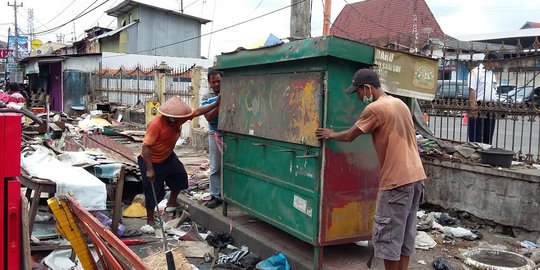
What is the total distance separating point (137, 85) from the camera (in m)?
18.7

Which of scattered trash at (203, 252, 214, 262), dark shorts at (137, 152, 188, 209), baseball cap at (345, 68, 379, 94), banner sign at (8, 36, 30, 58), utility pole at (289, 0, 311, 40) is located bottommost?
scattered trash at (203, 252, 214, 262)

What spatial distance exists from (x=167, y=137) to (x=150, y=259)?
2.25 metres

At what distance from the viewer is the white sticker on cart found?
4.29 meters

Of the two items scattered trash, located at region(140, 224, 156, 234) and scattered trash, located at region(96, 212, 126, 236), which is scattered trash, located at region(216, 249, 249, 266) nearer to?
scattered trash, located at region(140, 224, 156, 234)

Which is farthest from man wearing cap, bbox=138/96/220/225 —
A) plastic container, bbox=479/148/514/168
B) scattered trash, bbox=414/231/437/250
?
plastic container, bbox=479/148/514/168

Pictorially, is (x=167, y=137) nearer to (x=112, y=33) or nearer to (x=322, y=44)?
(x=322, y=44)

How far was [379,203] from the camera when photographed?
379 cm

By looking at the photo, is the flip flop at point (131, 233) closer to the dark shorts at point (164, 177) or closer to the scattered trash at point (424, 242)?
the dark shorts at point (164, 177)

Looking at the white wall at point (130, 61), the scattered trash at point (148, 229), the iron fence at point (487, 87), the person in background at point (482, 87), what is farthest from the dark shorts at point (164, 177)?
the white wall at point (130, 61)

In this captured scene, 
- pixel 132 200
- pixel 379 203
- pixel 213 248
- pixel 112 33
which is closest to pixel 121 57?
pixel 112 33

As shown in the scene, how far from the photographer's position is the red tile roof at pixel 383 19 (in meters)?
26.4

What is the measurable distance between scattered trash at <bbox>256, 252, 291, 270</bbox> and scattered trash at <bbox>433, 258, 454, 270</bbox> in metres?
1.29

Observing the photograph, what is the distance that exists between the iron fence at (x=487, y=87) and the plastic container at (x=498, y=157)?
469 mm

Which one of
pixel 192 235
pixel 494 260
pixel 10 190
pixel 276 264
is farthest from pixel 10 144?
pixel 494 260
